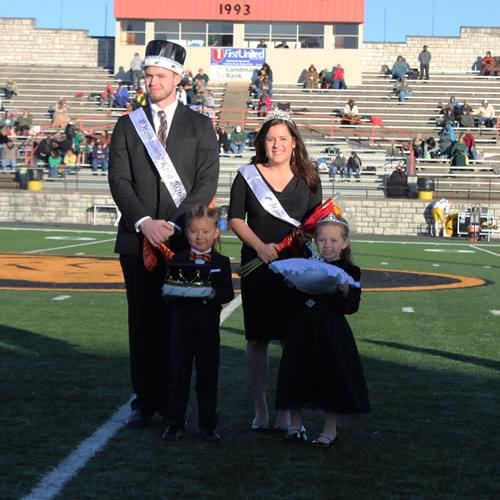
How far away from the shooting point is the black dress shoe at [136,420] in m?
6.37

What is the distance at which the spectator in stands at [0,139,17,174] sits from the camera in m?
38.8

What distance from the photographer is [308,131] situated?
147 ft

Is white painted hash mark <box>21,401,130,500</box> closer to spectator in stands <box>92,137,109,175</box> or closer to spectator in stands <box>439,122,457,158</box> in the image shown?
spectator in stands <box>92,137,109,175</box>

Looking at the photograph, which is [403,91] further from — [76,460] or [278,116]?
[76,460]

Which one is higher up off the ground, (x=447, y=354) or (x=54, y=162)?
(x=54, y=162)

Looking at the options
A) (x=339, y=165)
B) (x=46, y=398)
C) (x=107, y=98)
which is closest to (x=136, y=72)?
(x=107, y=98)

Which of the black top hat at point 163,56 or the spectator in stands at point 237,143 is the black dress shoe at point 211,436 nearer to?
the black top hat at point 163,56

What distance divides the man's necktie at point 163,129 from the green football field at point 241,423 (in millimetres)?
1491

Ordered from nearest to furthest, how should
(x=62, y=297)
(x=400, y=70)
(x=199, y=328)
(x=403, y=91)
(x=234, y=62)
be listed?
(x=199, y=328), (x=62, y=297), (x=403, y=91), (x=400, y=70), (x=234, y=62)

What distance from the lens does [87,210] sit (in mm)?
35781

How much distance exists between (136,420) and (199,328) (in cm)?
63

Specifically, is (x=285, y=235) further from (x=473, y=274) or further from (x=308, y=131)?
(x=308, y=131)

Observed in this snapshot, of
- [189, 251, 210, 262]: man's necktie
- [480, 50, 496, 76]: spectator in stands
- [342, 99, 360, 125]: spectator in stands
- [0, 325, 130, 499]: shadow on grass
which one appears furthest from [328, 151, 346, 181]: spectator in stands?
[189, 251, 210, 262]: man's necktie

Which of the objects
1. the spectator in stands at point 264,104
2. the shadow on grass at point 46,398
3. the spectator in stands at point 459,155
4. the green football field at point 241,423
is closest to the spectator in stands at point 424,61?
the spectator in stands at point 264,104
